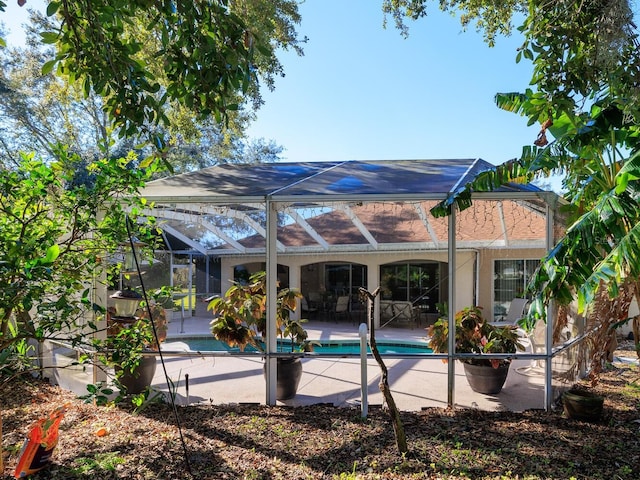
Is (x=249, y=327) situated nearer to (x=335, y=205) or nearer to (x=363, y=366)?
(x=363, y=366)

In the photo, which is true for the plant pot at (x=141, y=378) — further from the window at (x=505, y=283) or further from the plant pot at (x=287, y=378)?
the window at (x=505, y=283)

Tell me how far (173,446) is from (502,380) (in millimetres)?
4669

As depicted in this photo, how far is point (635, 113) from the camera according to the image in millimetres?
4188

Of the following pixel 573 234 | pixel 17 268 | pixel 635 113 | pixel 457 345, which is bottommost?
pixel 457 345

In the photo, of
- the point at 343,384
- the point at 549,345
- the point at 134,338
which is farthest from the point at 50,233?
the point at 549,345

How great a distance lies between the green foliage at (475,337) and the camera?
6203 millimetres

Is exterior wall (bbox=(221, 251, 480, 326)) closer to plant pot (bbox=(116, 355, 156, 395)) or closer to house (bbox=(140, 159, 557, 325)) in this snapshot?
house (bbox=(140, 159, 557, 325))

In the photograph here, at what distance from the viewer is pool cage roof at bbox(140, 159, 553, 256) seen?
5.96 meters

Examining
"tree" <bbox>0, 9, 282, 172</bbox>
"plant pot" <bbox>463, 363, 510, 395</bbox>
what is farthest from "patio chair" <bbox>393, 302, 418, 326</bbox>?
"tree" <bbox>0, 9, 282, 172</bbox>

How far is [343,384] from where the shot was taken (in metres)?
6.91

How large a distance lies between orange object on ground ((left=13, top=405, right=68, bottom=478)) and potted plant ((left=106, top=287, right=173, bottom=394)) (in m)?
0.68

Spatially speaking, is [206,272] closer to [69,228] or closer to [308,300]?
[308,300]

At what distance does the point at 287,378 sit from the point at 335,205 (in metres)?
3.21

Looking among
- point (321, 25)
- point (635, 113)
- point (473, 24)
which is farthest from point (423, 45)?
point (635, 113)
